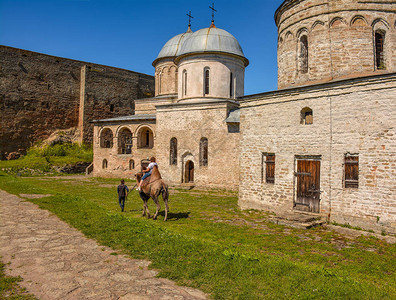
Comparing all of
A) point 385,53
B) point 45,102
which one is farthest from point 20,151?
point 385,53

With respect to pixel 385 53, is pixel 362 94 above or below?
below

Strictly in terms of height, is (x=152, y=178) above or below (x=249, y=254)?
above

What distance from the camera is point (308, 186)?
35.7 feet

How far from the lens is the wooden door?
1062cm

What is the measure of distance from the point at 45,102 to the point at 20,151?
17.8 feet

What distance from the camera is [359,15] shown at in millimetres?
11477

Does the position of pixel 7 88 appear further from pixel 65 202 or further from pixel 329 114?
pixel 329 114

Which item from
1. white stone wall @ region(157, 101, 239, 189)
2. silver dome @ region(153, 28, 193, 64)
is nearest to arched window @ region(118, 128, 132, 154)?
silver dome @ region(153, 28, 193, 64)

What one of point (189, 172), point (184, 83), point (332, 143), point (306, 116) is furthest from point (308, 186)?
point (184, 83)

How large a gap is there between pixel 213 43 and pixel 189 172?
28.3 feet

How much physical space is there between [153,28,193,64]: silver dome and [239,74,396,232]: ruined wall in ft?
55.0

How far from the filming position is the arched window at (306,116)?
11141 mm

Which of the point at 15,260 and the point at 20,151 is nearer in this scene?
the point at 15,260

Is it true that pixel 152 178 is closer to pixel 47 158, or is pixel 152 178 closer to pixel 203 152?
pixel 203 152
